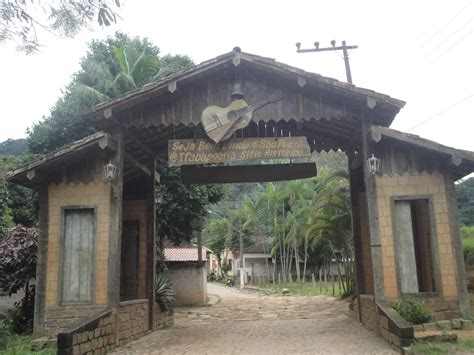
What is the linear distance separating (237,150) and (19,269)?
6708 millimetres

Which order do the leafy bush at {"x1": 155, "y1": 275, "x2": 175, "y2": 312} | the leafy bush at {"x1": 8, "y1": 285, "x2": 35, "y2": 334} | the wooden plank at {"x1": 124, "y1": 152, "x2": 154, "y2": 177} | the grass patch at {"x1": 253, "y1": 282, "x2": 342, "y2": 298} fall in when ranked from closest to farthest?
1. the wooden plank at {"x1": 124, "y1": 152, "x2": 154, "y2": 177}
2. the leafy bush at {"x1": 8, "y1": 285, "x2": 35, "y2": 334}
3. the leafy bush at {"x1": 155, "y1": 275, "x2": 175, "y2": 312}
4. the grass patch at {"x1": 253, "y1": 282, "x2": 342, "y2": 298}

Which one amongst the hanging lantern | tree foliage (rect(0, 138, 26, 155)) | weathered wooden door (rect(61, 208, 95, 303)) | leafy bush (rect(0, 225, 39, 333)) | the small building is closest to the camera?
the hanging lantern

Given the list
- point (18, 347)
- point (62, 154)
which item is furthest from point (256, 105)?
point (18, 347)

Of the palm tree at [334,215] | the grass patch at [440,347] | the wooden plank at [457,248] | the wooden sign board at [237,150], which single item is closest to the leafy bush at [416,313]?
the wooden plank at [457,248]

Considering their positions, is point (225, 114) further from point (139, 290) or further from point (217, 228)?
point (217, 228)

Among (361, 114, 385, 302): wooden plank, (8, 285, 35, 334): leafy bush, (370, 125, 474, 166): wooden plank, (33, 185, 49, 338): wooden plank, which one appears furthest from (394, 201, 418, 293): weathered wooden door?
(8, 285, 35, 334): leafy bush

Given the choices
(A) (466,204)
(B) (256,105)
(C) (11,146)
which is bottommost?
(A) (466,204)

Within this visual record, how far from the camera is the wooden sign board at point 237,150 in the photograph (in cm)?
959

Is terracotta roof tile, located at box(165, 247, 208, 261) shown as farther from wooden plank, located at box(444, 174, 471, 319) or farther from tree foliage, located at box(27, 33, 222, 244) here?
wooden plank, located at box(444, 174, 471, 319)

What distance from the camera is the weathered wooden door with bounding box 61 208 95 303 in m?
9.68

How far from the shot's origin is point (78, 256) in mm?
9852

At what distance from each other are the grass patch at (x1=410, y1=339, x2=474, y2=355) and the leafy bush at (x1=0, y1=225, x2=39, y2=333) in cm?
931

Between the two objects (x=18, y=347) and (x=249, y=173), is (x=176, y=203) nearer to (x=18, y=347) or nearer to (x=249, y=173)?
(x=249, y=173)

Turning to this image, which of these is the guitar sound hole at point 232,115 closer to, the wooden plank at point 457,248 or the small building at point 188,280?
the wooden plank at point 457,248
